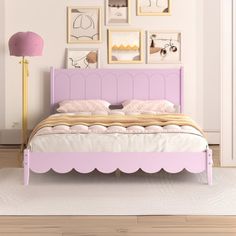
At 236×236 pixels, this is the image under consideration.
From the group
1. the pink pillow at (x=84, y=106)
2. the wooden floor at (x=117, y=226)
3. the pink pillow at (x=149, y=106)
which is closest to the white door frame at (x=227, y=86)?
the pink pillow at (x=149, y=106)

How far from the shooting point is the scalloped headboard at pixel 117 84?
7.00m

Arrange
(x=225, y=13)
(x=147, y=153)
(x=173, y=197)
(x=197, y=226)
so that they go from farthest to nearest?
(x=225, y=13)
(x=147, y=153)
(x=173, y=197)
(x=197, y=226)

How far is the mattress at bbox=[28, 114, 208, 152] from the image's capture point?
4559mm

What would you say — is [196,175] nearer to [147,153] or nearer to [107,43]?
[147,153]

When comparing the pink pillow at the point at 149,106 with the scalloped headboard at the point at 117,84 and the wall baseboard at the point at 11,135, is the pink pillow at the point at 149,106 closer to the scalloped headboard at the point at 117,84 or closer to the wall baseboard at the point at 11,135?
the scalloped headboard at the point at 117,84

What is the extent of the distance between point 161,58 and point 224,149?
198 cm

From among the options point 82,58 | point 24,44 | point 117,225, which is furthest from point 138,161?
point 82,58

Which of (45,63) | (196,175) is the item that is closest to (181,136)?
(196,175)

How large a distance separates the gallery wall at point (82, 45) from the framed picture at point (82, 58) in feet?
0.26

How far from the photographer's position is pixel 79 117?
5387mm

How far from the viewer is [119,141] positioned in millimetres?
4570

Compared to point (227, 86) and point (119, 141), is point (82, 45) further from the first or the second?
point (119, 141)

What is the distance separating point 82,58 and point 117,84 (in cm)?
60

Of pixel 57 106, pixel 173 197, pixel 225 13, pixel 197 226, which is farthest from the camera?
pixel 57 106
